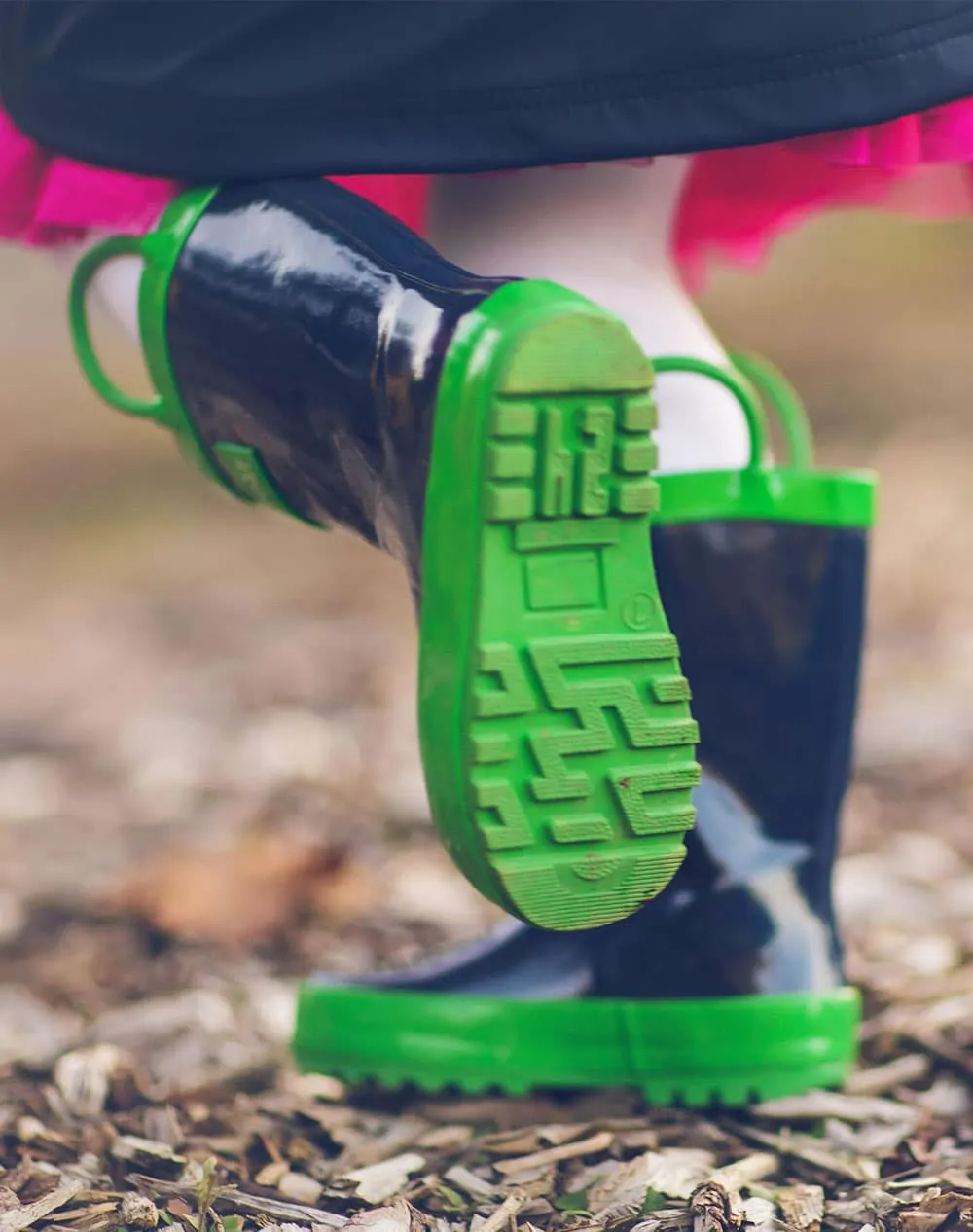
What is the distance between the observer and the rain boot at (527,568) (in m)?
0.76

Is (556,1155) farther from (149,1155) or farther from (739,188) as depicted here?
(739,188)

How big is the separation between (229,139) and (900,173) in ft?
1.56

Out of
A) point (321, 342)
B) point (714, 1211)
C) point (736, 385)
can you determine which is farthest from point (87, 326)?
point (714, 1211)

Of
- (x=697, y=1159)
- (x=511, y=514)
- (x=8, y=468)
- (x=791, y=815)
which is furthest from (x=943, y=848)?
(x=8, y=468)

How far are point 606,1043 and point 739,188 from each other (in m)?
0.57

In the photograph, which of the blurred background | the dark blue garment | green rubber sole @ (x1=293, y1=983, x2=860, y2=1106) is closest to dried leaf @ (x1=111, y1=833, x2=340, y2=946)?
the blurred background

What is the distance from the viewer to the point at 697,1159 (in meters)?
0.94

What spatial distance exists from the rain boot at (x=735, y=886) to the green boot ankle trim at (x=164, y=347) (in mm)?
229

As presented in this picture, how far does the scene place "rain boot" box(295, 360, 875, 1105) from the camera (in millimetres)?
982

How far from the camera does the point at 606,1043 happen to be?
1.02m

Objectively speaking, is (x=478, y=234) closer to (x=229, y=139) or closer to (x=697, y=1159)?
(x=229, y=139)

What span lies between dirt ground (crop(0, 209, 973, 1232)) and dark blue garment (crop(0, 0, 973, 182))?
52cm

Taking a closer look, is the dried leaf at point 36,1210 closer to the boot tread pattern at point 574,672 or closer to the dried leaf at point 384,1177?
the dried leaf at point 384,1177

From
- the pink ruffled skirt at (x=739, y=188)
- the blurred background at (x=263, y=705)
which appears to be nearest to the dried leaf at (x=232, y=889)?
the blurred background at (x=263, y=705)
